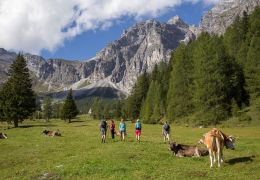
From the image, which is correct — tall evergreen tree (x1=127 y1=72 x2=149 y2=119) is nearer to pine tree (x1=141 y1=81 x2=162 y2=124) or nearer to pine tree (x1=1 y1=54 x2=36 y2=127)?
pine tree (x1=141 y1=81 x2=162 y2=124)

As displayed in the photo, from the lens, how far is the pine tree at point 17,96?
241ft

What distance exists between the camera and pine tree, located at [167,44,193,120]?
278ft

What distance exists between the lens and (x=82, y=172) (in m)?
21.1

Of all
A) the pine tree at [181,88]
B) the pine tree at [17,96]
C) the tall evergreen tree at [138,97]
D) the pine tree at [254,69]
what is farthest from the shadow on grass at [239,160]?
the tall evergreen tree at [138,97]

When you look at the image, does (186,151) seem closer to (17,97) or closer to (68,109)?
(17,97)

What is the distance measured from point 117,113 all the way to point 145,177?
15392cm

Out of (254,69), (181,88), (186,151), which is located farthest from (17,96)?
(186,151)

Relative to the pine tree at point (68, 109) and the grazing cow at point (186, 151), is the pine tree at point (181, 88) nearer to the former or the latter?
the pine tree at point (68, 109)

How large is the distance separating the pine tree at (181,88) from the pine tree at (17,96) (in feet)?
112

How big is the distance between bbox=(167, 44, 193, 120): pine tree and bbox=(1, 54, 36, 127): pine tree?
112ft

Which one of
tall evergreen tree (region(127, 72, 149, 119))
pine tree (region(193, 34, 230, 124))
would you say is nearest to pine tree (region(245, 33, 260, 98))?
pine tree (region(193, 34, 230, 124))

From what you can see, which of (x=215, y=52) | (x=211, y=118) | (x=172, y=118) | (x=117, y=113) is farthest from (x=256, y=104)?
(x=117, y=113)

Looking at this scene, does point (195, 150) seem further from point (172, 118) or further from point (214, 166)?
point (172, 118)

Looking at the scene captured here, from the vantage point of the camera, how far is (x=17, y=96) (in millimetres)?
75250
